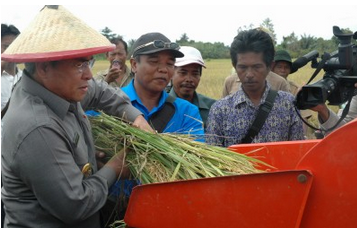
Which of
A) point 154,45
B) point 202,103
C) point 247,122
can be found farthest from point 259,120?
point 202,103

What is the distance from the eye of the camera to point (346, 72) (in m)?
2.33

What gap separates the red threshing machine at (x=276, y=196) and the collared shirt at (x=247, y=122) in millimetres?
1129

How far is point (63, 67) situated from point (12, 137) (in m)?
0.36

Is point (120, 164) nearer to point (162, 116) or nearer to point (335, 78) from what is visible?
point (162, 116)

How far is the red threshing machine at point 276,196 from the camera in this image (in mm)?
1476

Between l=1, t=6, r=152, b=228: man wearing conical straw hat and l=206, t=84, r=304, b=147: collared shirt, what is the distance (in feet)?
3.60

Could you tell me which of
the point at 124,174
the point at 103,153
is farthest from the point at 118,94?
the point at 124,174

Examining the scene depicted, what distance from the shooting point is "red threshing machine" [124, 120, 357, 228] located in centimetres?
148

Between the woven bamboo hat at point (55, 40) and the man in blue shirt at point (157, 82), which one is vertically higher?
the woven bamboo hat at point (55, 40)

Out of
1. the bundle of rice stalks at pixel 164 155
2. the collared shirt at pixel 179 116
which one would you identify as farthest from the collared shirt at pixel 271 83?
the bundle of rice stalks at pixel 164 155

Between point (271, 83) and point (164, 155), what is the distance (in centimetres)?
258

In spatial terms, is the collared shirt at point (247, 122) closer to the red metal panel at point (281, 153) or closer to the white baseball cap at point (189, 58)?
the red metal panel at point (281, 153)

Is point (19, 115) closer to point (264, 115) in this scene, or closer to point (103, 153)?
point (103, 153)

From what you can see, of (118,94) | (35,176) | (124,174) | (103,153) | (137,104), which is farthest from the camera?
(137,104)
